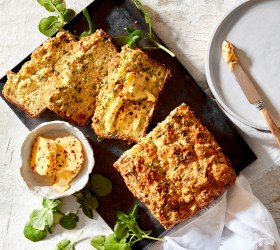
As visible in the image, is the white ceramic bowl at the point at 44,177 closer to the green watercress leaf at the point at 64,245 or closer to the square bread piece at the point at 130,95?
the square bread piece at the point at 130,95

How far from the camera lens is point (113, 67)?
4742 millimetres

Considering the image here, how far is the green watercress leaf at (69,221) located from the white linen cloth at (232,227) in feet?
2.68

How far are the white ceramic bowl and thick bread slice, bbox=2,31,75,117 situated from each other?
0.21 meters

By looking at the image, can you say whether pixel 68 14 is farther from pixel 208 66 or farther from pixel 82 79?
pixel 208 66

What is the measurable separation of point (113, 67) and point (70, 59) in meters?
0.37

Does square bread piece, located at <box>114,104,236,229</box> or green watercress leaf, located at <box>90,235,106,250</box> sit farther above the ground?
square bread piece, located at <box>114,104,236,229</box>

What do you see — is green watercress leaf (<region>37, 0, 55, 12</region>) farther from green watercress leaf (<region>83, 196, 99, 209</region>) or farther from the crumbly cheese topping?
green watercress leaf (<region>83, 196, 99, 209</region>)

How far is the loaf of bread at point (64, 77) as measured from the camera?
15.6ft

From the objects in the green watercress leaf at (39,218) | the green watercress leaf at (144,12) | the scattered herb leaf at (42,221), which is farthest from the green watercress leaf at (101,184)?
the green watercress leaf at (144,12)

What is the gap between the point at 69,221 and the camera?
5.00 m

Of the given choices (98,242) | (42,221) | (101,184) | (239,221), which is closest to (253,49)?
(239,221)

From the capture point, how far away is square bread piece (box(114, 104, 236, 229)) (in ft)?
14.5

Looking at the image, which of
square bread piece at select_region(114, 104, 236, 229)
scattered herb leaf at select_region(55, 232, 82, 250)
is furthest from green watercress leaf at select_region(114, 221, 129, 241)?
scattered herb leaf at select_region(55, 232, 82, 250)

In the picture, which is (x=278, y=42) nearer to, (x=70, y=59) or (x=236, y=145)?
(x=236, y=145)
